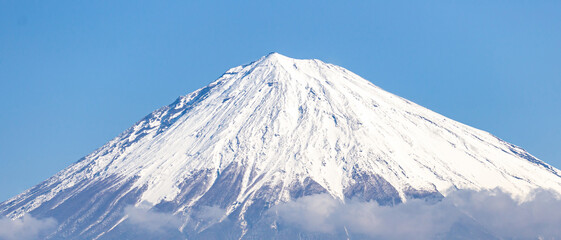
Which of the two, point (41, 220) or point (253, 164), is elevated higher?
point (253, 164)

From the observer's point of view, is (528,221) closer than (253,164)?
Yes

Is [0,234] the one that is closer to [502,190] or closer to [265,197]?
[265,197]

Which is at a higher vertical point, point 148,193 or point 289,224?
point 148,193

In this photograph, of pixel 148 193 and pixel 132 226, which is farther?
pixel 148 193

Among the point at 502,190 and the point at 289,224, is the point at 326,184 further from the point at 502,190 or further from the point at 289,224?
the point at 502,190

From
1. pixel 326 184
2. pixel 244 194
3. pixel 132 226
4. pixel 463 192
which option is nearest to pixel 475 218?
pixel 463 192

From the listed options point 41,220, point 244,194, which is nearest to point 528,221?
point 244,194

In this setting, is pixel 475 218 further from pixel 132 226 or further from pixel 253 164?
pixel 132 226

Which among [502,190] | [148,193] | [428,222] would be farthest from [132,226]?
[502,190]
